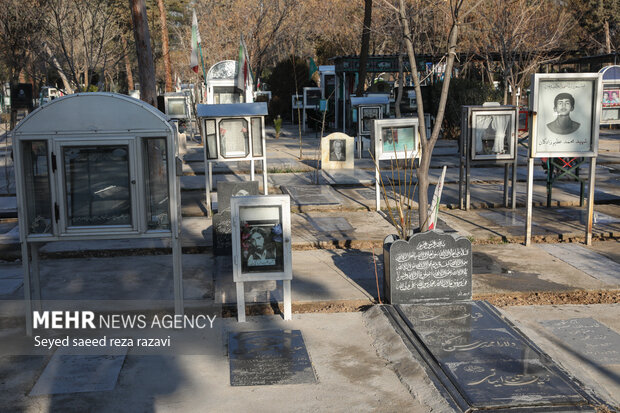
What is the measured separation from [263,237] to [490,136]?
22.3 ft

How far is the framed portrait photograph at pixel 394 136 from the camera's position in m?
12.5

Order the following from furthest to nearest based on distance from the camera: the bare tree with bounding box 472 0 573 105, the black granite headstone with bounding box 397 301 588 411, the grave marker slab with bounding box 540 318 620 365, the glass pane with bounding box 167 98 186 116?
the glass pane with bounding box 167 98 186 116, the bare tree with bounding box 472 0 573 105, the grave marker slab with bounding box 540 318 620 365, the black granite headstone with bounding box 397 301 588 411

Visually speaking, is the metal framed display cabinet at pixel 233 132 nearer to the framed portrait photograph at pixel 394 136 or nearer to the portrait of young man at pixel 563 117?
the framed portrait photograph at pixel 394 136

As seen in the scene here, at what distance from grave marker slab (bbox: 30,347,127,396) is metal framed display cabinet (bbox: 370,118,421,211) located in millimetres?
7263

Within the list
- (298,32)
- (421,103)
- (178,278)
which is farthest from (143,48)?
(298,32)

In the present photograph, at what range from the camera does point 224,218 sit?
30.1 feet

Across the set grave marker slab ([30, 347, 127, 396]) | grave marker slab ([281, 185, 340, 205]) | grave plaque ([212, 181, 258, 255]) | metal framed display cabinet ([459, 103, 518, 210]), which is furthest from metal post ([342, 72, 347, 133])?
grave marker slab ([30, 347, 127, 396])

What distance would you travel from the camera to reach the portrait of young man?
9.73m

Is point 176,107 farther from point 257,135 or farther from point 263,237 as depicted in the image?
point 263,237

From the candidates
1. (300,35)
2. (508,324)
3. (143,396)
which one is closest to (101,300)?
(143,396)

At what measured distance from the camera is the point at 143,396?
519 centimetres

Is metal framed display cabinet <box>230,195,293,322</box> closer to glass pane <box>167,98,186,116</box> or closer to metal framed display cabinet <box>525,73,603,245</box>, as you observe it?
metal framed display cabinet <box>525,73,603,245</box>

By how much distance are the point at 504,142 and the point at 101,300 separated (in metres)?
7.77

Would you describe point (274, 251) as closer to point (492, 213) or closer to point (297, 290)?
point (297, 290)
